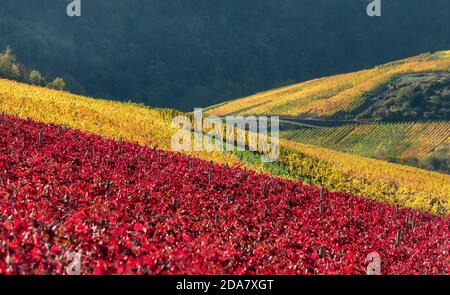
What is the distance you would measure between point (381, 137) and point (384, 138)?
2.61ft

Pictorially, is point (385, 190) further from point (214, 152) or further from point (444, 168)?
point (444, 168)

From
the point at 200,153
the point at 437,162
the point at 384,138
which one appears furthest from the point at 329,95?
the point at 200,153

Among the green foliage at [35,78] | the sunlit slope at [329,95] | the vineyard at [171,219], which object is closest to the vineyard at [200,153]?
the vineyard at [171,219]

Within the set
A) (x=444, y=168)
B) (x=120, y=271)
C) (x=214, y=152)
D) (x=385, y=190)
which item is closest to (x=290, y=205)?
(x=120, y=271)

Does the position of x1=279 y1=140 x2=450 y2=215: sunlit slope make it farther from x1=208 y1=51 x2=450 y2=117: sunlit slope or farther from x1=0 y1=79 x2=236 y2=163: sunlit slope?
x1=208 y1=51 x2=450 y2=117: sunlit slope

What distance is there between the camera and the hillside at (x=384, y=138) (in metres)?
94.6

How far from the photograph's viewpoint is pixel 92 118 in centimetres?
3516

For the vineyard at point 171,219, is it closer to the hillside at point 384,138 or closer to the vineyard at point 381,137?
the hillside at point 384,138

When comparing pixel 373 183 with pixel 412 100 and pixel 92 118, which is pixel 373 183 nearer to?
pixel 92 118

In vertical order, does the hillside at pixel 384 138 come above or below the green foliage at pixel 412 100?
below

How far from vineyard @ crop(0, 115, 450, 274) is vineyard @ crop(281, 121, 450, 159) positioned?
247 ft

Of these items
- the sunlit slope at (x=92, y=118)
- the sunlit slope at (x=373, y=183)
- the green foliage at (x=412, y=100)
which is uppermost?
the green foliage at (x=412, y=100)

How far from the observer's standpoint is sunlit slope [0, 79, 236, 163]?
31359 mm

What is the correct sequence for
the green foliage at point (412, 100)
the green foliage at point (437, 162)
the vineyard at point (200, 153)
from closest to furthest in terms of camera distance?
the vineyard at point (200, 153), the green foliage at point (437, 162), the green foliage at point (412, 100)
